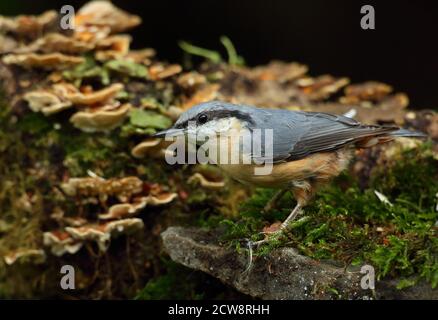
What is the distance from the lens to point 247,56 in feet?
26.4

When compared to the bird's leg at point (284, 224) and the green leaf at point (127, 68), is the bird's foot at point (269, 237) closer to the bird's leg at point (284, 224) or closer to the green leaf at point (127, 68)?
the bird's leg at point (284, 224)

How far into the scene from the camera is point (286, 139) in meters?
3.78

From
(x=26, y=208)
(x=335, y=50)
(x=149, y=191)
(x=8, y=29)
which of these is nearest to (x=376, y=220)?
(x=149, y=191)

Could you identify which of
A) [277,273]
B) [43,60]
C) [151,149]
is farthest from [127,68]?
[277,273]

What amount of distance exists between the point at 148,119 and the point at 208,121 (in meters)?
1.01

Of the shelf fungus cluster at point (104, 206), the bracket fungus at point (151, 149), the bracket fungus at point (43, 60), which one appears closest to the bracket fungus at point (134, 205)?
the shelf fungus cluster at point (104, 206)

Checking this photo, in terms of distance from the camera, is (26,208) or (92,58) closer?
(26,208)

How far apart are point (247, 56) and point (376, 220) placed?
464 cm

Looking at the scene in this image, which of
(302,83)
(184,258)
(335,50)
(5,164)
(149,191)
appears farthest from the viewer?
(335,50)

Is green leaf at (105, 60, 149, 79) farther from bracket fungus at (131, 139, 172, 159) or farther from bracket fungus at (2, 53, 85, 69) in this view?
bracket fungus at (131, 139, 172, 159)

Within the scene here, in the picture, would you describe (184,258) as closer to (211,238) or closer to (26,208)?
(211,238)

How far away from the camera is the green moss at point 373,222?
319 cm

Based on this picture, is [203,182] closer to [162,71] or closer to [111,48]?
[162,71]

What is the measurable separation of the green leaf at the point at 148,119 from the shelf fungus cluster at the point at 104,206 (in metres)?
0.45
